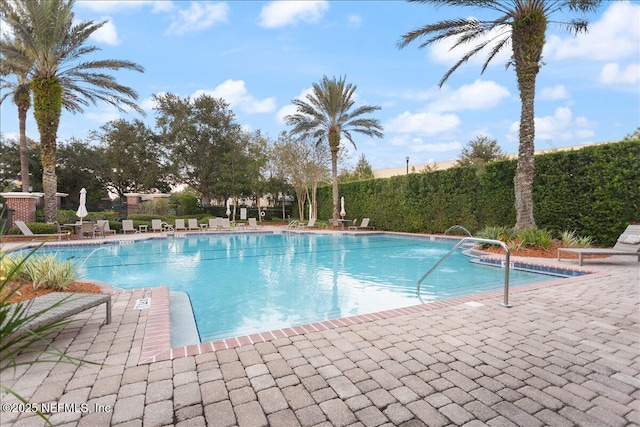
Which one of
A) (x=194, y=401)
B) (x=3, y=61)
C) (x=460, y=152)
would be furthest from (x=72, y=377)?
(x=460, y=152)

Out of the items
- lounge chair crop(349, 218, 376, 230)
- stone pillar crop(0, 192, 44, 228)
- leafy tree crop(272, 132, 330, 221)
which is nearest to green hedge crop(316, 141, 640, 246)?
lounge chair crop(349, 218, 376, 230)

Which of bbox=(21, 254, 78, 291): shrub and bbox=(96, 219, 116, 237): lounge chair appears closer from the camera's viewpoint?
bbox=(21, 254, 78, 291): shrub

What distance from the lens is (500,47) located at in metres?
12.2

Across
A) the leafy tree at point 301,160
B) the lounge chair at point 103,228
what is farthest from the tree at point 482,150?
the lounge chair at point 103,228

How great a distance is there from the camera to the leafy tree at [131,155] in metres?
28.5

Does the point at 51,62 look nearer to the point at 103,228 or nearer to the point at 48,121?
the point at 48,121

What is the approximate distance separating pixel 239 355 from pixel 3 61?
21485 millimetres

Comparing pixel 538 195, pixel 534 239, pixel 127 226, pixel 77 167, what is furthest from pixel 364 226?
pixel 77 167

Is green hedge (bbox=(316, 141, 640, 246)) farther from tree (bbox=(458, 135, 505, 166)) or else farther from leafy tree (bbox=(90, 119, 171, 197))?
leafy tree (bbox=(90, 119, 171, 197))

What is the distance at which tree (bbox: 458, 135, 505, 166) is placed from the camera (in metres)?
27.8

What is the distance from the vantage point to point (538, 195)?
12.7 metres

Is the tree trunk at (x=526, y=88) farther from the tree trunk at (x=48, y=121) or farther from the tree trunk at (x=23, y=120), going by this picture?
the tree trunk at (x=23, y=120)

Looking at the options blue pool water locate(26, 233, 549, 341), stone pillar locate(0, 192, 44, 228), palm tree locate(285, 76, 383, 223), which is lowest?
→ blue pool water locate(26, 233, 549, 341)

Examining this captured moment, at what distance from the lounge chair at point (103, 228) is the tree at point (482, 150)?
83.4ft
